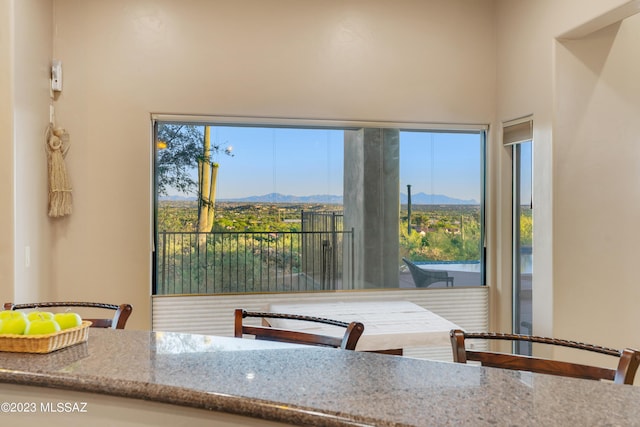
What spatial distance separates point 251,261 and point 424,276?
126 cm

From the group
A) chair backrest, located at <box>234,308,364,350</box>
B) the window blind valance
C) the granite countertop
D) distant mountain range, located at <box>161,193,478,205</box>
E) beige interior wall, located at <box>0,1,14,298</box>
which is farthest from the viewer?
distant mountain range, located at <box>161,193,478,205</box>

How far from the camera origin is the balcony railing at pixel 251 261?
3.33m

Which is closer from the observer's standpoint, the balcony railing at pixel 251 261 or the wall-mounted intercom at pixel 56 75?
the wall-mounted intercom at pixel 56 75

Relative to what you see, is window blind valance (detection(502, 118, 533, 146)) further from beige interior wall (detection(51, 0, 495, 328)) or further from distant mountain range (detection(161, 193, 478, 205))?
distant mountain range (detection(161, 193, 478, 205))

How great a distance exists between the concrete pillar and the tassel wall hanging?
6.00 feet

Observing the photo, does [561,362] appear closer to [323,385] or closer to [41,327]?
[323,385]

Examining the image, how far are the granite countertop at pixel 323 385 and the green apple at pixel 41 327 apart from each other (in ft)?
0.18

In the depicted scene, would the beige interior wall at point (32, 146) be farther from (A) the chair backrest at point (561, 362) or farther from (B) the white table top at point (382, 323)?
(A) the chair backrest at point (561, 362)

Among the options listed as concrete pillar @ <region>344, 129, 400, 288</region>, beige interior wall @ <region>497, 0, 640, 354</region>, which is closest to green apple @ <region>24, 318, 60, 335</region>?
concrete pillar @ <region>344, 129, 400, 288</region>

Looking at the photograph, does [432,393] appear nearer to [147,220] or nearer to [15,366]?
[15,366]

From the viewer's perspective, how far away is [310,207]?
3488 millimetres

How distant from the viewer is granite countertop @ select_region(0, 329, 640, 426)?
0.87 m

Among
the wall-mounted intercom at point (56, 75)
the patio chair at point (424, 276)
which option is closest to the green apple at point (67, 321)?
the wall-mounted intercom at point (56, 75)

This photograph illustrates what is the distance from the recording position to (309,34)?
338 centimetres
